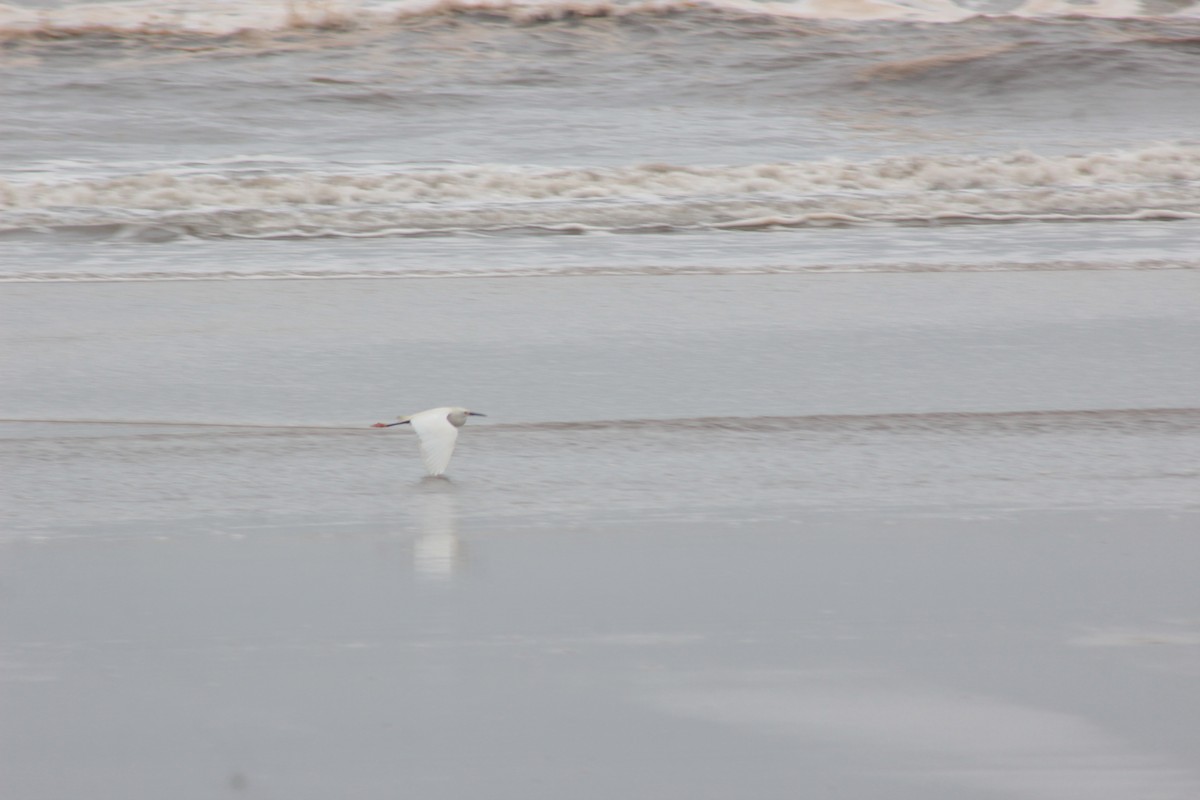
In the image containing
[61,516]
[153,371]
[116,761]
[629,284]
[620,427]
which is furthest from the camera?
[629,284]

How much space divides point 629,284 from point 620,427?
2.52 metres

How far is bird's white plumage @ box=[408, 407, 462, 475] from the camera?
12.2 ft

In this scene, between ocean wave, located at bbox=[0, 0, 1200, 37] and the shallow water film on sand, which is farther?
ocean wave, located at bbox=[0, 0, 1200, 37]

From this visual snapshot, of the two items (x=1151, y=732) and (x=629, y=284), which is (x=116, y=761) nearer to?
(x=1151, y=732)

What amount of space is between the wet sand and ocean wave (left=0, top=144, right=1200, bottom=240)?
3370 millimetres

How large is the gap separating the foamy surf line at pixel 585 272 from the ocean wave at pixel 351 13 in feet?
43.1

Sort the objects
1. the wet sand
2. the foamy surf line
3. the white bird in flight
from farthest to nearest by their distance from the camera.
Answer: 1. the foamy surf line
2. the white bird in flight
3. the wet sand

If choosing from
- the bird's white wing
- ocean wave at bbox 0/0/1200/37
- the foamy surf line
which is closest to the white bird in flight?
the bird's white wing

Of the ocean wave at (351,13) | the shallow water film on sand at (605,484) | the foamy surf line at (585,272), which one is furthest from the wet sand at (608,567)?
the ocean wave at (351,13)

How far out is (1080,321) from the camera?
19.9 feet

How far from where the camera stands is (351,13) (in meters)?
20.0

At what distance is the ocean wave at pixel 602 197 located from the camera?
9109 mm

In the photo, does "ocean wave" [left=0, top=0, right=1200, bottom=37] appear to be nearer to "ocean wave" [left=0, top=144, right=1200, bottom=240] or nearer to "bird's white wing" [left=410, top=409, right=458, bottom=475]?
"ocean wave" [left=0, top=144, right=1200, bottom=240]

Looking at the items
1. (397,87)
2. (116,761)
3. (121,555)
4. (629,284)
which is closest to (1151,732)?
(116,761)
